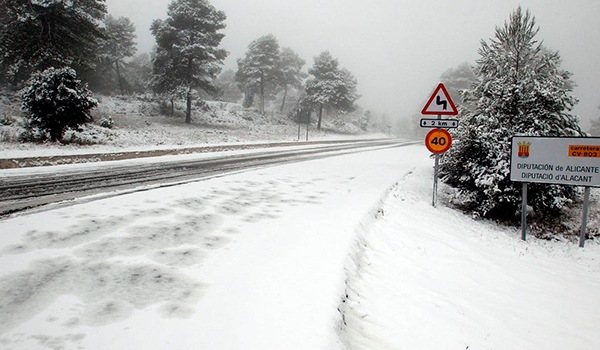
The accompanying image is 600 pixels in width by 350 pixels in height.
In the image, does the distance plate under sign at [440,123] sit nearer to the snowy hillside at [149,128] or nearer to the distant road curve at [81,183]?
the distant road curve at [81,183]

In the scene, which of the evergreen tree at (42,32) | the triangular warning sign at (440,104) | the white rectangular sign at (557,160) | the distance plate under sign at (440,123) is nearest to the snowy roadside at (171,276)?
the distance plate under sign at (440,123)

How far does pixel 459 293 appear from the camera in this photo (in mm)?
3768

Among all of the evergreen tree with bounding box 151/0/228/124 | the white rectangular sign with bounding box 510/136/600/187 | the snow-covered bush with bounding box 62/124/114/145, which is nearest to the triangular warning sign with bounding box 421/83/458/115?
the white rectangular sign with bounding box 510/136/600/187

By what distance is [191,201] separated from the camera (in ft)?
18.1

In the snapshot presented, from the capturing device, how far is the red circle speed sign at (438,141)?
7.60 metres

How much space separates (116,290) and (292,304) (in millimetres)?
1508

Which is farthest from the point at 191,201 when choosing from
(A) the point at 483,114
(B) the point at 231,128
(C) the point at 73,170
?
(B) the point at 231,128

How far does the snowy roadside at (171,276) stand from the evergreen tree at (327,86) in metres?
40.2

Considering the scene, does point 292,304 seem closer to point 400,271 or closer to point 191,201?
point 400,271

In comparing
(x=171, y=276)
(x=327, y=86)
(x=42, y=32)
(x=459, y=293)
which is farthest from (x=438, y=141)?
(x=327, y=86)

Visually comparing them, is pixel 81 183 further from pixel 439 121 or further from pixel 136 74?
pixel 136 74

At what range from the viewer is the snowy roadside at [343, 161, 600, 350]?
111 inches

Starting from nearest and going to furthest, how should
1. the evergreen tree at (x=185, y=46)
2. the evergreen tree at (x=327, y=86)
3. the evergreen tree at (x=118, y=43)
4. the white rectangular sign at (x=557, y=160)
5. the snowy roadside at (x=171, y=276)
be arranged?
1. the snowy roadside at (x=171, y=276)
2. the white rectangular sign at (x=557, y=160)
3. the evergreen tree at (x=185, y=46)
4. the evergreen tree at (x=118, y=43)
5. the evergreen tree at (x=327, y=86)

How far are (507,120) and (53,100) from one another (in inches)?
770
